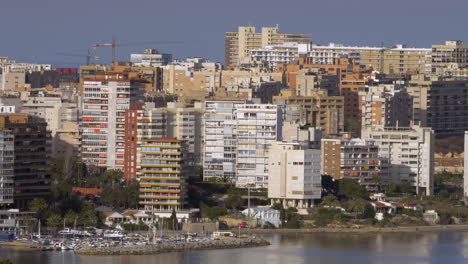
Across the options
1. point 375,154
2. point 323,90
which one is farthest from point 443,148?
point 375,154

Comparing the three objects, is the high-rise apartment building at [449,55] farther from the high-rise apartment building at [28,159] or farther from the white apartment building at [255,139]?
the high-rise apartment building at [28,159]

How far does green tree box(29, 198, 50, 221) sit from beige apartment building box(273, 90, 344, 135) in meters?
16.9

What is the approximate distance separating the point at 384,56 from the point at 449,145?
23.8 meters

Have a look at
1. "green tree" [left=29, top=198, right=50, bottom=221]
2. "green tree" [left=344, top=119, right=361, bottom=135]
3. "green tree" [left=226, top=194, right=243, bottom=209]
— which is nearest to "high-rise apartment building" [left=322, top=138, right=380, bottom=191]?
"green tree" [left=226, top=194, right=243, bottom=209]

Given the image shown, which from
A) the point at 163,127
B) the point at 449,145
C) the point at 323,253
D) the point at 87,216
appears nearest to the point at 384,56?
the point at 449,145

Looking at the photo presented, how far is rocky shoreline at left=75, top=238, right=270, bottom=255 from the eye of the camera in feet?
139

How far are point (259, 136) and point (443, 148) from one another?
13.9 metres

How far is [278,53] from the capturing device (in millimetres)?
86812

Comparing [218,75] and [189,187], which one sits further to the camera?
[218,75]

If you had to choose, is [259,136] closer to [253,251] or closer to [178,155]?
[178,155]

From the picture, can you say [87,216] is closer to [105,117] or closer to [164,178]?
[164,178]

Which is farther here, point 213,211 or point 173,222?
point 213,211

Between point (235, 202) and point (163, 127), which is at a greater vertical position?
→ point (163, 127)

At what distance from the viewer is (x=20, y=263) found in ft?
131
